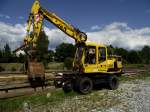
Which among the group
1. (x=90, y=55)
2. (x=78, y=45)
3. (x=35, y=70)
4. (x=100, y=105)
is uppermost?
(x=78, y=45)

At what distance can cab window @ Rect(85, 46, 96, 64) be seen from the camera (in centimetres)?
1842

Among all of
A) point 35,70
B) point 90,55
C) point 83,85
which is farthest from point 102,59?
point 35,70

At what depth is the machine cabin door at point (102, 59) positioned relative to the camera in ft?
61.9

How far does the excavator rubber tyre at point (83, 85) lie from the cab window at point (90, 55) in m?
1.18

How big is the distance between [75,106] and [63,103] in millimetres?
990

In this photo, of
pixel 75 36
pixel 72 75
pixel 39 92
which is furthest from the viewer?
pixel 75 36

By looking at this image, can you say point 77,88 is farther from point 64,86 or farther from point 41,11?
point 41,11

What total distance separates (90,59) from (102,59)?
38.9 inches

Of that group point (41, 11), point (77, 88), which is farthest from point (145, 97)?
point (41, 11)

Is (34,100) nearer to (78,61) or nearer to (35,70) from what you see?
(35,70)

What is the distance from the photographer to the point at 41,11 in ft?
61.3

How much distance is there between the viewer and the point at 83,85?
17500 millimetres

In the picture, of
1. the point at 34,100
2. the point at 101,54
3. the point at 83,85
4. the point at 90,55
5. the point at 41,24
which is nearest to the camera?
the point at 34,100

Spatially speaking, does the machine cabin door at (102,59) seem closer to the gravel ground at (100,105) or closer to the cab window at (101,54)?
the cab window at (101,54)
